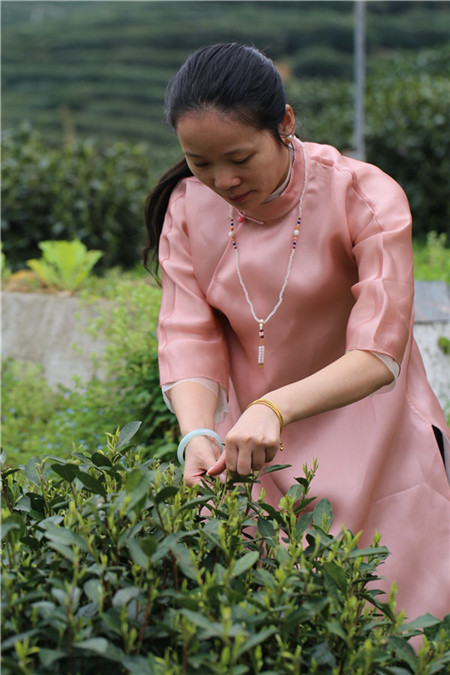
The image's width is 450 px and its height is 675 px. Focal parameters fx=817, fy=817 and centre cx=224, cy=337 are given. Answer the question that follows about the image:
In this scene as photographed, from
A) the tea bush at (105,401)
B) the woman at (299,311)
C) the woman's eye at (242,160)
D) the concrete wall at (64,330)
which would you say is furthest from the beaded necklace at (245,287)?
the concrete wall at (64,330)

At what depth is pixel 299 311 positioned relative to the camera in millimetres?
1835

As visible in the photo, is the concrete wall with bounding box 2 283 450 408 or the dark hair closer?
the dark hair

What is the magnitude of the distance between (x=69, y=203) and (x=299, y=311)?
4.94 m

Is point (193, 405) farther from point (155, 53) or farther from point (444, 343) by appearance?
point (155, 53)

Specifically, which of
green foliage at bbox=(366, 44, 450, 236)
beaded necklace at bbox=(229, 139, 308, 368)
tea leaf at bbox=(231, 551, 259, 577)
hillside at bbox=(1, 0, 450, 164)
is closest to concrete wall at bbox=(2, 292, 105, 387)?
beaded necklace at bbox=(229, 139, 308, 368)

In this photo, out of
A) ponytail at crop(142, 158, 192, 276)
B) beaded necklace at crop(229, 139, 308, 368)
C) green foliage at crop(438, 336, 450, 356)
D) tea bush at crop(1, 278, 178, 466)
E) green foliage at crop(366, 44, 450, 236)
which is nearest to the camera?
beaded necklace at crop(229, 139, 308, 368)

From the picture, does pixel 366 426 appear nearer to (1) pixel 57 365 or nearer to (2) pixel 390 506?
(2) pixel 390 506

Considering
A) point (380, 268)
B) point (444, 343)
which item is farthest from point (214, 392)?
point (444, 343)

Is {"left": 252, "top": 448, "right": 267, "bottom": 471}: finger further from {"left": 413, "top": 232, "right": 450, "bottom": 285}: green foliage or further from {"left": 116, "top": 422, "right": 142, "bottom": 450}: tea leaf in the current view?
{"left": 413, "top": 232, "right": 450, "bottom": 285}: green foliage

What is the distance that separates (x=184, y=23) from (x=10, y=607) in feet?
92.6

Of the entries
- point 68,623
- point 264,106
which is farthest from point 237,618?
point 264,106

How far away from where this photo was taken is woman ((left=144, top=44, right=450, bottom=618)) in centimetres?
161

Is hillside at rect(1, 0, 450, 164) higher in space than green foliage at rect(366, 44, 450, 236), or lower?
lower

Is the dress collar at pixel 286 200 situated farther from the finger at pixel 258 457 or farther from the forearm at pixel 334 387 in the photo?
the finger at pixel 258 457
